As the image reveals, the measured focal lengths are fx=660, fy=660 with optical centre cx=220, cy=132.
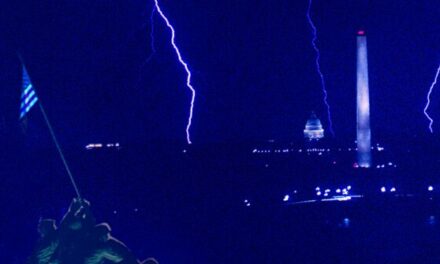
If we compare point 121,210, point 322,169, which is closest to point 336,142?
point 322,169

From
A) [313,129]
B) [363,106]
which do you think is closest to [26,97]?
[363,106]

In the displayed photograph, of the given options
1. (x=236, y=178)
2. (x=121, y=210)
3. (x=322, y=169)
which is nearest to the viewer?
(x=121, y=210)

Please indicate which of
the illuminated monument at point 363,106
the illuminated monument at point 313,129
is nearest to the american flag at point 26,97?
the illuminated monument at point 363,106

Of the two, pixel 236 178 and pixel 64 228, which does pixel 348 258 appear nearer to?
pixel 64 228

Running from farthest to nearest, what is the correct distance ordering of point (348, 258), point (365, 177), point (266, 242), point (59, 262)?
1. point (365, 177)
2. point (266, 242)
3. point (348, 258)
4. point (59, 262)

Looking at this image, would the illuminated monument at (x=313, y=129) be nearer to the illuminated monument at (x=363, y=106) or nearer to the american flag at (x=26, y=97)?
the illuminated monument at (x=363, y=106)

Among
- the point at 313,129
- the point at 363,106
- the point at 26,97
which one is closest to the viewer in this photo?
the point at 26,97

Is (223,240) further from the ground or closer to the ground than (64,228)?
closer to the ground

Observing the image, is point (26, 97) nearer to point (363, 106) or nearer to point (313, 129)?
point (363, 106)

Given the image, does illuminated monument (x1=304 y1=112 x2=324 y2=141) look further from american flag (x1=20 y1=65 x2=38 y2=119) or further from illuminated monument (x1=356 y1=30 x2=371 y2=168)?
american flag (x1=20 y1=65 x2=38 y2=119)
